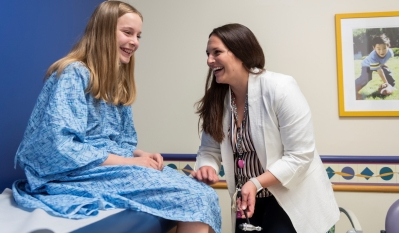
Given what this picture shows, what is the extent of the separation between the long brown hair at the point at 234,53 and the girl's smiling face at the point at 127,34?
1.26ft

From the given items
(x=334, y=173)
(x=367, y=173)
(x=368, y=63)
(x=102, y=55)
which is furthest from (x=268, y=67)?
(x=102, y=55)

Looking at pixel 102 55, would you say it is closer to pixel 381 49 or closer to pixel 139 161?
pixel 139 161

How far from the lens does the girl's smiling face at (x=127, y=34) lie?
1.77 meters

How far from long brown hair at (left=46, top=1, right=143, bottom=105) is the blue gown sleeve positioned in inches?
2.5

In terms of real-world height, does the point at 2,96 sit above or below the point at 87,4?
below

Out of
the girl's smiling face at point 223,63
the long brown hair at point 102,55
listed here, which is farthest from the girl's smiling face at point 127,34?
the girl's smiling face at point 223,63

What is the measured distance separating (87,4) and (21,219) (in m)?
1.85

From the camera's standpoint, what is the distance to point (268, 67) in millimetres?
2854

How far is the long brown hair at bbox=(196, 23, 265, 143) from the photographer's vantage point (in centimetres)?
194

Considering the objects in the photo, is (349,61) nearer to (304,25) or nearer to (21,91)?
(304,25)

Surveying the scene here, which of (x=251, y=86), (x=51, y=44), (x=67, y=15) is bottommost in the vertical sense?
(x=251, y=86)

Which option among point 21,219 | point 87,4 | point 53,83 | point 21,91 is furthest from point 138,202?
point 87,4

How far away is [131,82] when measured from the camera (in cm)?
189

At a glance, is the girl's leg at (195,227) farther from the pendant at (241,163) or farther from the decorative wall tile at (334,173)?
the decorative wall tile at (334,173)
